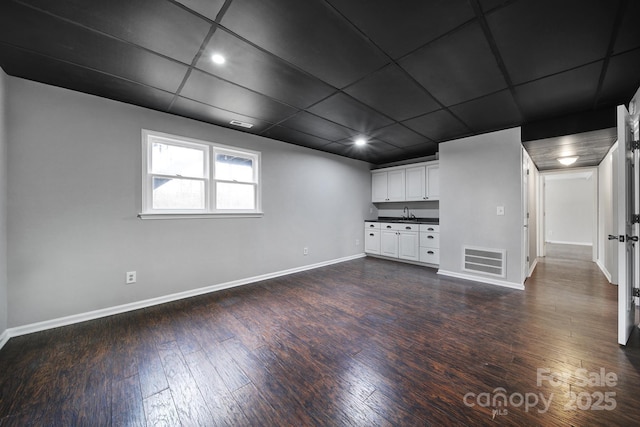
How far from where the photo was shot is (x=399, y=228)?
16.5 feet

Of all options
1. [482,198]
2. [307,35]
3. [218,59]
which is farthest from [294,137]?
[482,198]

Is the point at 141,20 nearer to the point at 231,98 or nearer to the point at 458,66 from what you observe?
the point at 231,98

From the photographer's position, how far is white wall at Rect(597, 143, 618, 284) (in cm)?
346

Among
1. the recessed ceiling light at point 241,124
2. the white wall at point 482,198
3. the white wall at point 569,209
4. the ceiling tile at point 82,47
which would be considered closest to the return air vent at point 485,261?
the white wall at point 482,198

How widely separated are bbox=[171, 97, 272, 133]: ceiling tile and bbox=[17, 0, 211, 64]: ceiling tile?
960 millimetres

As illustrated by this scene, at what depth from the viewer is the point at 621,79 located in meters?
2.16

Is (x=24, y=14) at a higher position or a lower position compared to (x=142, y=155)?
higher

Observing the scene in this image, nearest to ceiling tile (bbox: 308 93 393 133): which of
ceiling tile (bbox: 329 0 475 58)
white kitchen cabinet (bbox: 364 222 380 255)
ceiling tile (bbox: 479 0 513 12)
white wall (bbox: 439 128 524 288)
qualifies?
ceiling tile (bbox: 329 0 475 58)

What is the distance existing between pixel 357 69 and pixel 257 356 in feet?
8.31

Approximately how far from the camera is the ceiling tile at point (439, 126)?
3100 mm

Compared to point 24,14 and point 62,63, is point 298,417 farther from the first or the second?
point 62,63

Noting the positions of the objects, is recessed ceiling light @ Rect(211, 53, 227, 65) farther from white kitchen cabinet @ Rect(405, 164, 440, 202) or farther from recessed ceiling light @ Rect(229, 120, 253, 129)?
white kitchen cabinet @ Rect(405, 164, 440, 202)

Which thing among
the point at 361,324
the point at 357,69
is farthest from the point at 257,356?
the point at 357,69

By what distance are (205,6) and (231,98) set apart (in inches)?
47.3
